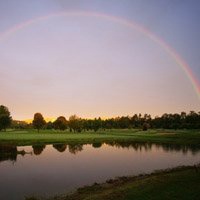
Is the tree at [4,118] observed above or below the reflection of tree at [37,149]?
above

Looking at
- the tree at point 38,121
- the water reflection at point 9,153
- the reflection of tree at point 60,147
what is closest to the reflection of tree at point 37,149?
the water reflection at point 9,153

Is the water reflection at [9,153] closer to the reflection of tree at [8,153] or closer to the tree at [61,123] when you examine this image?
the reflection of tree at [8,153]

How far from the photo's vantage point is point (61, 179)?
131 ft

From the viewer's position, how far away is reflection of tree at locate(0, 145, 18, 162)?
204 feet

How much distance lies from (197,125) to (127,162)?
139911 millimetres

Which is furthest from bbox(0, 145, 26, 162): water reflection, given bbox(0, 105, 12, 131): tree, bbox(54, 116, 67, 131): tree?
bbox(54, 116, 67, 131): tree

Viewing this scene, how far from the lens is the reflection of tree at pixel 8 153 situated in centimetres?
6217

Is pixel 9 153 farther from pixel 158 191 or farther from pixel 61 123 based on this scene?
pixel 61 123

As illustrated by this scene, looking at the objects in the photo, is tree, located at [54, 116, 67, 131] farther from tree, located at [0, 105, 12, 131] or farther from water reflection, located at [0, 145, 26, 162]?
water reflection, located at [0, 145, 26, 162]

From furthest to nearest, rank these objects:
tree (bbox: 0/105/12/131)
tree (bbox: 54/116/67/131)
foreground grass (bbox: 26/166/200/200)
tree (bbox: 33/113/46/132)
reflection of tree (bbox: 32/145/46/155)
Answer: tree (bbox: 54/116/67/131), tree (bbox: 33/113/46/132), tree (bbox: 0/105/12/131), reflection of tree (bbox: 32/145/46/155), foreground grass (bbox: 26/166/200/200)

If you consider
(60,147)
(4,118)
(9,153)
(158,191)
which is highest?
(4,118)

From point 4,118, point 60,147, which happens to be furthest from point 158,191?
point 4,118

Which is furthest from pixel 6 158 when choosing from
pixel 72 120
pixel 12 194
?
pixel 72 120

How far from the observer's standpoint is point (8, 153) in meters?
69.0
